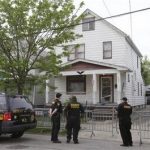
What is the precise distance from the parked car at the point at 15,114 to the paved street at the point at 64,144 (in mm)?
572

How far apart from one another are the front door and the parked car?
1452 cm

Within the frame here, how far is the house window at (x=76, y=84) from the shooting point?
1171 inches

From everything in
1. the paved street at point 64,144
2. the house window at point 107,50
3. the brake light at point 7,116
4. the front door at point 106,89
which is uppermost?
the house window at point 107,50

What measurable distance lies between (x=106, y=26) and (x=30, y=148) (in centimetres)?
1825

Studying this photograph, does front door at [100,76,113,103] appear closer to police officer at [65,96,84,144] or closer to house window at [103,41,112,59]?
house window at [103,41,112,59]

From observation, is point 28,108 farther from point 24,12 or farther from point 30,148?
point 24,12

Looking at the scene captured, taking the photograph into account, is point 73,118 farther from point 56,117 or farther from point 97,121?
point 97,121

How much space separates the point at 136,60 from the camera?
35.0 metres

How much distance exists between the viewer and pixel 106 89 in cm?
2917

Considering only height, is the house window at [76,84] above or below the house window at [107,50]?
below

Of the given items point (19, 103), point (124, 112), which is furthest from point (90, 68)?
point (124, 112)

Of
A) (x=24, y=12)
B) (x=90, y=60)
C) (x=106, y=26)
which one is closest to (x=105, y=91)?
(x=90, y=60)

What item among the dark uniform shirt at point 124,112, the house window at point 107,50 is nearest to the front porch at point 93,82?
the house window at point 107,50

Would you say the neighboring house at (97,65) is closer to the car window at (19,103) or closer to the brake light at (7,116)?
the car window at (19,103)
